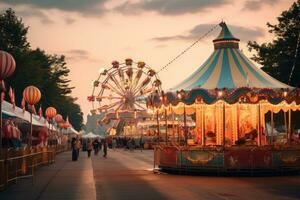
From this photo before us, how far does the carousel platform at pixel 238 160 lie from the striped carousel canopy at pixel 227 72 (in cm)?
282

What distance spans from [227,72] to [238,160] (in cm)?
458

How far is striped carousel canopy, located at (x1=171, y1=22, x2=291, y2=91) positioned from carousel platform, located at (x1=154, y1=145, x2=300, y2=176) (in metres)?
2.82

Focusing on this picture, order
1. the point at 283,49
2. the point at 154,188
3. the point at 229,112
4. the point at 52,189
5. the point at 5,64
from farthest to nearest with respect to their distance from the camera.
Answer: the point at 283,49 < the point at 229,112 < the point at 5,64 < the point at 154,188 < the point at 52,189

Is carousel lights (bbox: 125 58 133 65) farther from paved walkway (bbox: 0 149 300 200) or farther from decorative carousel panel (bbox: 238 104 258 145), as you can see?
paved walkway (bbox: 0 149 300 200)

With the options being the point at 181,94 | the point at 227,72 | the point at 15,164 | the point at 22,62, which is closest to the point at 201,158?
the point at 181,94

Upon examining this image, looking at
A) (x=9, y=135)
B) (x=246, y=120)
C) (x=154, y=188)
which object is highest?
(x=246, y=120)

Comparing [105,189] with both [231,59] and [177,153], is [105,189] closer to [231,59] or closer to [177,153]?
[177,153]

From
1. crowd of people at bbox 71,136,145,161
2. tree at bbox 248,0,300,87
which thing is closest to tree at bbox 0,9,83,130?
crowd of people at bbox 71,136,145,161

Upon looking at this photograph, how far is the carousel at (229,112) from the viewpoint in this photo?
70.7 ft

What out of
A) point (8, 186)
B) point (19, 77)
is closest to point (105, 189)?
point (8, 186)

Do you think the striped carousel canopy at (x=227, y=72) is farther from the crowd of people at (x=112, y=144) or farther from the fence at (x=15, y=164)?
the crowd of people at (x=112, y=144)

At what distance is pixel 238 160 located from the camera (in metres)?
21.4

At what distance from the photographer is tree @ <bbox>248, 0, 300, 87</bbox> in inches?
1722

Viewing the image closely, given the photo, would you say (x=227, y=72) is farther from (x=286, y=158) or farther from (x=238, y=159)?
(x=286, y=158)
